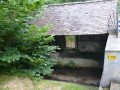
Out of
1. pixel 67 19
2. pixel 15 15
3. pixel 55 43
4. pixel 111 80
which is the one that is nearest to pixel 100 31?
pixel 67 19

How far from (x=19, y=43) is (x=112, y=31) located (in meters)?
4.39

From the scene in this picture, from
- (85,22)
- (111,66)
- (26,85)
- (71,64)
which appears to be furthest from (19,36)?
(71,64)

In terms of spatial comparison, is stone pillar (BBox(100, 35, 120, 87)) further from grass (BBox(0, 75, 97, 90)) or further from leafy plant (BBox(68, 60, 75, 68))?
leafy plant (BBox(68, 60, 75, 68))

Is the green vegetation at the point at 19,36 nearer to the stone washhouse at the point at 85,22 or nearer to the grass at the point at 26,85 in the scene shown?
the grass at the point at 26,85

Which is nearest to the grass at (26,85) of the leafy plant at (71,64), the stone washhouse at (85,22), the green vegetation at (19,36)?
the green vegetation at (19,36)

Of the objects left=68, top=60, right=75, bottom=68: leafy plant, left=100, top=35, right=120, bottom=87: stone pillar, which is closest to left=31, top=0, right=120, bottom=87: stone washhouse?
left=68, top=60, right=75, bottom=68: leafy plant

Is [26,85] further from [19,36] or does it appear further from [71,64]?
[71,64]

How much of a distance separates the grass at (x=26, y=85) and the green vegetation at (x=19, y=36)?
0.23 meters

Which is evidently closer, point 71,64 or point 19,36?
point 19,36

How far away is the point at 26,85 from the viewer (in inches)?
164

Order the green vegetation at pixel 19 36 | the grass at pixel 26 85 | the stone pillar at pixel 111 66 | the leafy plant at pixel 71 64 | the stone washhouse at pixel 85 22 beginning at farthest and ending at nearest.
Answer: the leafy plant at pixel 71 64
the stone washhouse at pixel 85 22
the grass at pixel 26 85
the stone pillar at pixel 111 66
the green vegetation at pixel 19 36

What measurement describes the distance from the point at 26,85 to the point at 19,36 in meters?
1.72

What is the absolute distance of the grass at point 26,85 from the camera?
3916 millimetres

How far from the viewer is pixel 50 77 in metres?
7.19
